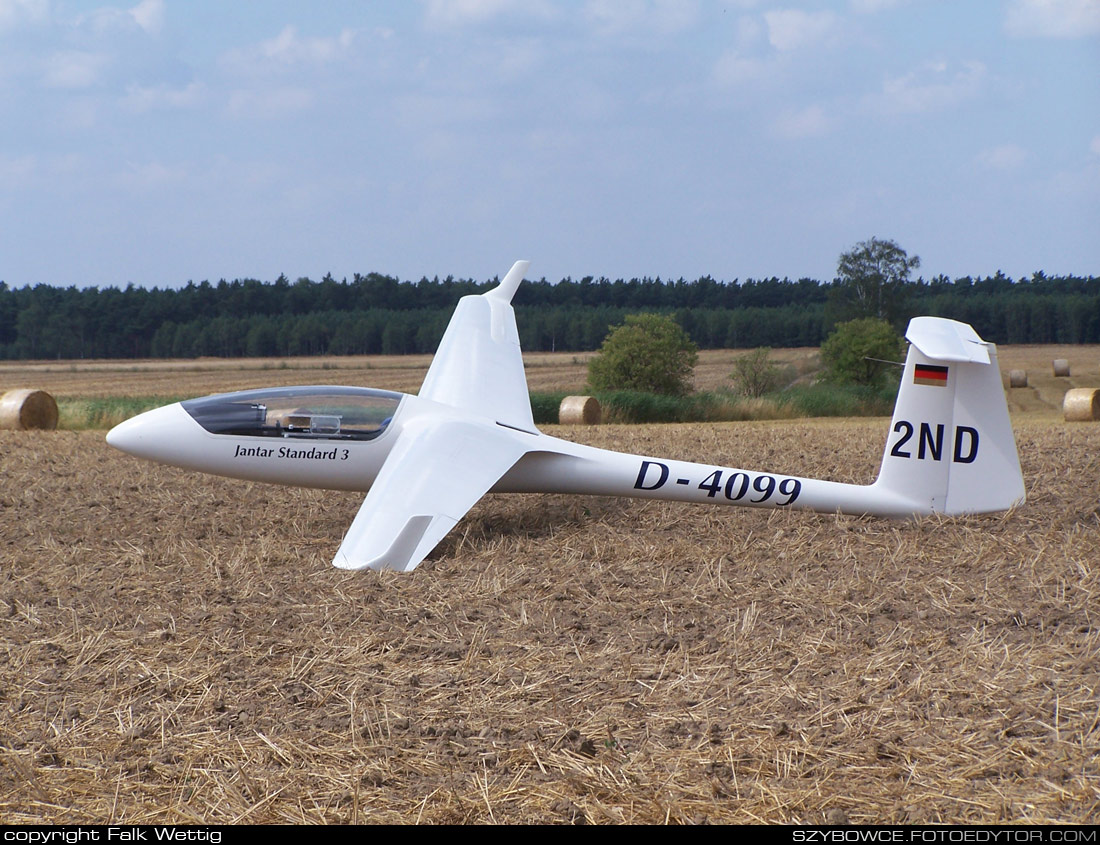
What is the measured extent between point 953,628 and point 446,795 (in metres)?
3.38

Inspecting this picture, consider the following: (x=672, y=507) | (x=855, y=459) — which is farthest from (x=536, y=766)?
(x=855, y=459)

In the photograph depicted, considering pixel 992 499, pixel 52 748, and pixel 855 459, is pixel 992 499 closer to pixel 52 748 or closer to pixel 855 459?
pixel 855 459

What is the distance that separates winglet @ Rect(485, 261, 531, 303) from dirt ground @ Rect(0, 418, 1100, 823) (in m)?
4.59

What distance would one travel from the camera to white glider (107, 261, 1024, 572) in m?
7.80

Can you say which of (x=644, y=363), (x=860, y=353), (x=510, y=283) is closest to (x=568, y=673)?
(x=510, y=283)

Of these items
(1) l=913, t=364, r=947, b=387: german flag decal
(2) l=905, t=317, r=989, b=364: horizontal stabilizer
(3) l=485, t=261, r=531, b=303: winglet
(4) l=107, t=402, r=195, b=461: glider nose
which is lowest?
(4) l=107, t=402, r=195, b=461: glider nose

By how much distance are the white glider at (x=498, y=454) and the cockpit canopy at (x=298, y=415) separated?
0.01 metres

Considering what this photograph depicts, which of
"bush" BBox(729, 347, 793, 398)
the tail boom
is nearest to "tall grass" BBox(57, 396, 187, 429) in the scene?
the tail boom

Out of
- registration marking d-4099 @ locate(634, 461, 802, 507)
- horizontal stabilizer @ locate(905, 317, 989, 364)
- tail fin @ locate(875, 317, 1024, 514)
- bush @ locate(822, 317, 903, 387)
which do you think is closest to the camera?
horizontal stabilizer @ locate(905, 317, 989, 364)

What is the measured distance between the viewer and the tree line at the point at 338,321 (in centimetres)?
6159

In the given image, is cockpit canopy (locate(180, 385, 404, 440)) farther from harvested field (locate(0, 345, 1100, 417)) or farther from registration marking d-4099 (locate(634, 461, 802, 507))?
harvested field (locate(0, 345, 1100, 417))

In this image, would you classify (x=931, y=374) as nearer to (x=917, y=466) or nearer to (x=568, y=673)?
(x=917, y=466)

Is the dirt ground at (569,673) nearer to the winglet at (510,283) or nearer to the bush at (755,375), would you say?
the winglet at (510,283)

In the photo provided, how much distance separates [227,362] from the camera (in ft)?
184
